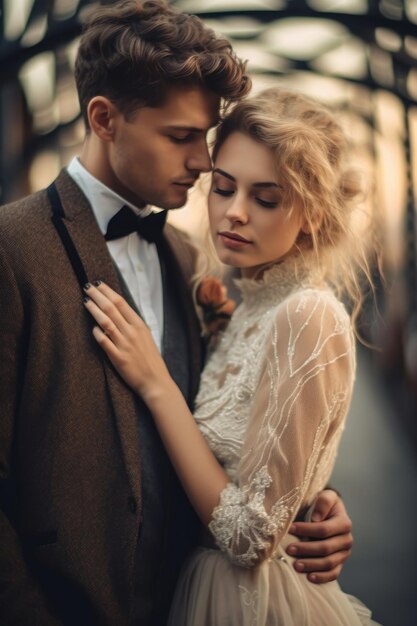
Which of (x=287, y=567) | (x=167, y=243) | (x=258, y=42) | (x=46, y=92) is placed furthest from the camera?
(x=258, y=42)

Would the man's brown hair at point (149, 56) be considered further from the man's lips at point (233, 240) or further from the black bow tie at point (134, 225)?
the man's lips at point (233, 240)

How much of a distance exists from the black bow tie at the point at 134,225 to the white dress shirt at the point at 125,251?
0.03 meters

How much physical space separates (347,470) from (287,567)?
5212mm

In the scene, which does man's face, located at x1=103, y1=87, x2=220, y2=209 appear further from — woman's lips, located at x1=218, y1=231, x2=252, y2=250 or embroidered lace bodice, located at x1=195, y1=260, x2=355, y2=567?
embroidered lace bodice, located at x1=195, y1=260, x2=355, y2=567

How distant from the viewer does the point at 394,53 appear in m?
5.79

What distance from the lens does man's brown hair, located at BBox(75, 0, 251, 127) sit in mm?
2434

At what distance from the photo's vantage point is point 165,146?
2514 millimetres

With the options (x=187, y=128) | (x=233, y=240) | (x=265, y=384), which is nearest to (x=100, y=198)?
(x=187, y=128)

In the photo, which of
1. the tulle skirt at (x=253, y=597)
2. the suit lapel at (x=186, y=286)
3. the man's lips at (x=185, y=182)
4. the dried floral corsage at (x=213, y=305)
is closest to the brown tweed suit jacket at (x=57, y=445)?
the tulle skirt at (x=253, y=597)

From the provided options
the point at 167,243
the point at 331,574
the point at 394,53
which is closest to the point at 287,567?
the point at 331,574

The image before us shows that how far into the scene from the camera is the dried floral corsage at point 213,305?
111 inches

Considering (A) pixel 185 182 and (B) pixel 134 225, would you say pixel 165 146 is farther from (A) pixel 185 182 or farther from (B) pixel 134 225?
(B) pixel 134 225

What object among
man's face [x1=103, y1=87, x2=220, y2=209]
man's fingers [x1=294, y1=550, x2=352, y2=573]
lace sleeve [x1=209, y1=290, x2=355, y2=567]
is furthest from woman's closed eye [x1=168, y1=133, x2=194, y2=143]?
man's fingers [x1=294, y1=550, x2=352, y2=573]

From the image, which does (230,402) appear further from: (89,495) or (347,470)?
(347,470)
